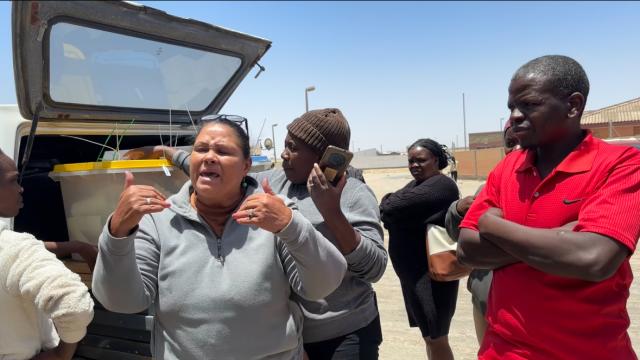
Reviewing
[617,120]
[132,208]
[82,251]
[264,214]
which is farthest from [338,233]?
[617,120]

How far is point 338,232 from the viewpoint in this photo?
5.92 feet

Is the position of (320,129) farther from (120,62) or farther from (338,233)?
(120,62)

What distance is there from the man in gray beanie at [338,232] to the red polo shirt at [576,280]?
551mm

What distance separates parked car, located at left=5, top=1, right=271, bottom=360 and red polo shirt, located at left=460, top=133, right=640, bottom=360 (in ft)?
4.86

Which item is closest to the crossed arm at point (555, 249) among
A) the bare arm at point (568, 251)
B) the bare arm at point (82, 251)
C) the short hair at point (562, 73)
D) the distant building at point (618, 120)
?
the bare arm at point (568, 251)

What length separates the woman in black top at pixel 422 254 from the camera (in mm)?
2873

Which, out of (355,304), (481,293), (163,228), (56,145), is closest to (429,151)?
(481,293)

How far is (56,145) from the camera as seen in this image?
3316mm

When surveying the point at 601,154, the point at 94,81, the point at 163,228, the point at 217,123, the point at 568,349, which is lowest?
the point at 568,349

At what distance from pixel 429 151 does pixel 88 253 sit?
2162 millimetres

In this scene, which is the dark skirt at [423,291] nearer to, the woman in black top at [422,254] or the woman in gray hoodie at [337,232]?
the woman in black top at [422,254]

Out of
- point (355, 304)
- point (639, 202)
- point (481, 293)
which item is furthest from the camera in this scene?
point (481, 293)

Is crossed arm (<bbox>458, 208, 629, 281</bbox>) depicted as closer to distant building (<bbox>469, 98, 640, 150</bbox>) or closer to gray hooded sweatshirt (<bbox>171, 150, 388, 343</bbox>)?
gray hooded sweatshirt (<bbox>171, 150, 388, 343</bbox>)

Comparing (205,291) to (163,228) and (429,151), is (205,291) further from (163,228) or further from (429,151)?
(429,151)
